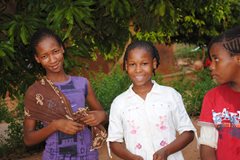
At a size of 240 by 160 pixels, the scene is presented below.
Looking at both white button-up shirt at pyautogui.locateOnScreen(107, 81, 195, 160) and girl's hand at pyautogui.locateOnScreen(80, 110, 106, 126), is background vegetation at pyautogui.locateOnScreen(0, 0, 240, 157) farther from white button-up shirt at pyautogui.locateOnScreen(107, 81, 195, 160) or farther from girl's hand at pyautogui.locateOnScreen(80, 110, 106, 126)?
white button-up shirt at pyautogui.locateOnScreen(107, 81, 195, 160)

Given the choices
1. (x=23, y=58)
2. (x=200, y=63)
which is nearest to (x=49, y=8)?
(x=23, y=58)

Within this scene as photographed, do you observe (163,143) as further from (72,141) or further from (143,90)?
(72,141)

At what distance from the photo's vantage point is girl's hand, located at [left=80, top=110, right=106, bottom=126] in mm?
2508

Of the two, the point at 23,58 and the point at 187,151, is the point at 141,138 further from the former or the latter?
the point at 187,151

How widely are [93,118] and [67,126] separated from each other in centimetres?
17

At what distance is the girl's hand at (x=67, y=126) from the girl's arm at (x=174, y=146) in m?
0.49

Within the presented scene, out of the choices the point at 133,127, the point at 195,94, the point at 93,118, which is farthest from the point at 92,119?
the point at 195,94

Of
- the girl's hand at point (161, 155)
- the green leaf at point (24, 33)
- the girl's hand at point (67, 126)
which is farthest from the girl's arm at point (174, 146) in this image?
the green leaf at point (24, 33)

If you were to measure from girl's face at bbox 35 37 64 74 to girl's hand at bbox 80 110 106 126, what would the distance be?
362 mm

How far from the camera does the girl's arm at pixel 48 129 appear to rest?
2.46 metres

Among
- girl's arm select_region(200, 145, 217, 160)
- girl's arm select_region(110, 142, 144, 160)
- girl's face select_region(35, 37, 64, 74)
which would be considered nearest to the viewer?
girl's arm select_region(200, 145, 217, 160)

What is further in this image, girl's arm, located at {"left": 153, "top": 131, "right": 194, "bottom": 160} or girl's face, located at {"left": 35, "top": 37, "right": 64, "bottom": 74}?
girl's face, located at {"left": 35, "top": 37, "right": 64, "bottom": 74}

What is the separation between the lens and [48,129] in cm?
251

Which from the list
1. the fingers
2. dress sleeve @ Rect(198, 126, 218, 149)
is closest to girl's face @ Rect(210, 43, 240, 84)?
dress sleeve @ Rect(198, 126, 218, 149)
